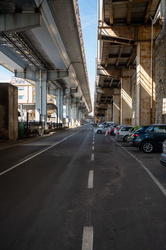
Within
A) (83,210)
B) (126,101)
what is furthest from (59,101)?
(83,210)

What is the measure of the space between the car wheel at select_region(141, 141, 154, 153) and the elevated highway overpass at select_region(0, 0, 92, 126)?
10827mm

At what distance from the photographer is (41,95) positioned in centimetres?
3622

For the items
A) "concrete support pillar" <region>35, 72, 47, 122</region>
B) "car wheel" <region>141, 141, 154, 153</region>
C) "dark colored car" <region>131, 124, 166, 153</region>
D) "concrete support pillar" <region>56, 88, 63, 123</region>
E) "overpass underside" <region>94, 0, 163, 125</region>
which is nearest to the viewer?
"dark colored car" <region>131, 124, 166, 153</region>

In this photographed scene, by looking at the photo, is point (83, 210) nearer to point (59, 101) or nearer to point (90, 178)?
point (90, 178)

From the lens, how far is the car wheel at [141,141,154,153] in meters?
12.9

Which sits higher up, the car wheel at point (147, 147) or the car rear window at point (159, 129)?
A: the car rear window at point (159, 129)

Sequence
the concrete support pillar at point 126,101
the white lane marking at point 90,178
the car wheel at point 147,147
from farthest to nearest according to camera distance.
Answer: the concrete support pillar at point 126,101 → the car wheel at point 147,147 → the white lane marking at point 90,178

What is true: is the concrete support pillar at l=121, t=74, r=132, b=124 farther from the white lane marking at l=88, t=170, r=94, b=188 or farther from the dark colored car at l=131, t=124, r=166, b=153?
the white lane marking at l=88, t=170, r=94, b=188

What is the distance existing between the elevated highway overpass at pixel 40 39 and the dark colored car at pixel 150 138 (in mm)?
10294

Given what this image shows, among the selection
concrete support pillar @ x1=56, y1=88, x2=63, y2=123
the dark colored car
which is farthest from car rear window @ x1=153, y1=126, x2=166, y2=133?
concrete support pillar @ x1=56, y1=88, x2=63, y2=123

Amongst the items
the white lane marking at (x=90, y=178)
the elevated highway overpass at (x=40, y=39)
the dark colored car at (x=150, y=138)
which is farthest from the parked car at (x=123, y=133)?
the white lane marking at (x=90, y=178)

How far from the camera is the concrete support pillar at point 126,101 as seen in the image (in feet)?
129

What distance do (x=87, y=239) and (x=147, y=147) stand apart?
1035 cm

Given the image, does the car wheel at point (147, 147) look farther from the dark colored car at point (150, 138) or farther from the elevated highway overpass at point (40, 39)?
the elevated highway overpass at point (40, 39)
